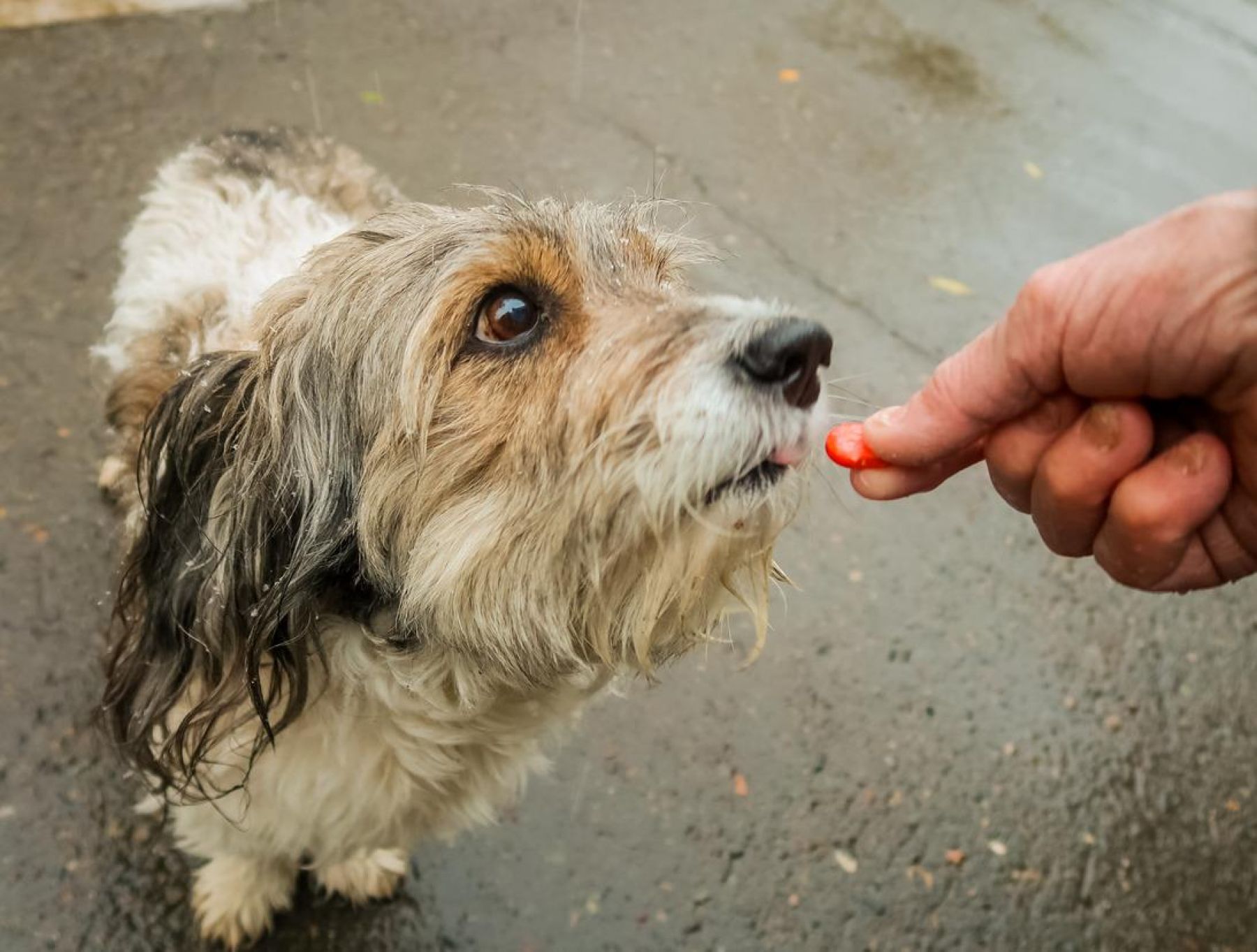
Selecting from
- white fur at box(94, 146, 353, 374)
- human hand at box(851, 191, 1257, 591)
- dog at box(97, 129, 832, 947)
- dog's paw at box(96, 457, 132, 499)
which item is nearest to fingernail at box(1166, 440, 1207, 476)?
human hand at box(851, 191, 1257, 591)

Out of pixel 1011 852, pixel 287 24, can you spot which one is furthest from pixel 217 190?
pixel 1011 852

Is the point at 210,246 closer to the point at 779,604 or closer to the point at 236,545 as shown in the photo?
the point at 236,545

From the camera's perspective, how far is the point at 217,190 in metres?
3.08

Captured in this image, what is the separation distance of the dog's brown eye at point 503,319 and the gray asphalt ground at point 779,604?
57 cm

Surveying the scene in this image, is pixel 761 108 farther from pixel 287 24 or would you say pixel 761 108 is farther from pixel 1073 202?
pixel 287 24

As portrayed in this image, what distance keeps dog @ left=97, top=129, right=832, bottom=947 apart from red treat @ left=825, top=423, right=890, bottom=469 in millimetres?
224

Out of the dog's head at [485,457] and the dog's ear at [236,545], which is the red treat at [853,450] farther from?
the dog's ear at [236,545]

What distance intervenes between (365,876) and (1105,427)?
7.06 ft

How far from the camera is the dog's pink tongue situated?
154 cm

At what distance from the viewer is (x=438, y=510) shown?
1.71 metres

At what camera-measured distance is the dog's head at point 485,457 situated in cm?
155

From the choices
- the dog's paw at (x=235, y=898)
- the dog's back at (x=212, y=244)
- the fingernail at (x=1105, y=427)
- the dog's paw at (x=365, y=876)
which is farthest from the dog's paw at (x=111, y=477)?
the fingernail at (x=1105, y=427)

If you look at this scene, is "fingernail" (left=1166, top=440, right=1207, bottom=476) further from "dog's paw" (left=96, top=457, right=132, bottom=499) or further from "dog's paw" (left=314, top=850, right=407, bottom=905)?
"dog's paw" (left=96, top=457, right=132, bottom=499)

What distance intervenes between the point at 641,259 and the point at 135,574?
1.22m
